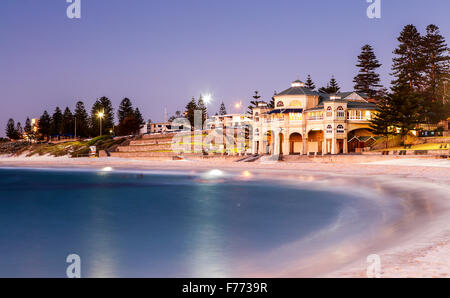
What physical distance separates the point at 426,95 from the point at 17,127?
179611 mm

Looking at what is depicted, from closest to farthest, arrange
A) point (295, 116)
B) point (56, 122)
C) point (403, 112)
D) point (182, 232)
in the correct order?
point (182, 232)
point (403, 112)
point (295, 116)
point (56, 122)

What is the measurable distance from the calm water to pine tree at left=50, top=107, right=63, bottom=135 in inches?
4669

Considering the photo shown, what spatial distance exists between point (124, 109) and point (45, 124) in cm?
3617

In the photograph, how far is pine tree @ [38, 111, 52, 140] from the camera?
143m

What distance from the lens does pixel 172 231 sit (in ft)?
54.5

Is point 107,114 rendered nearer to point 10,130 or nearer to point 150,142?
point 150,142

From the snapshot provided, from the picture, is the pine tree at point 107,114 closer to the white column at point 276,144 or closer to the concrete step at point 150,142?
the concrete step at point 150,142

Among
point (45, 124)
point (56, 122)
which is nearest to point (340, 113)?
point (56, 122)

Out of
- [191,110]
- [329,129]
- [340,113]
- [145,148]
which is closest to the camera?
[340,113]

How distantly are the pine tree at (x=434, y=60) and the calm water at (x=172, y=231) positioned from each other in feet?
182

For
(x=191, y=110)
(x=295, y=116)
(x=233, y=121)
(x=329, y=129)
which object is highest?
(x=191, y=110)

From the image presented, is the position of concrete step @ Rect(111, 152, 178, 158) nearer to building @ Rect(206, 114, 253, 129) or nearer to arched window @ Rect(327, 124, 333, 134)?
building @ Rect(206, 114, 253, 129)

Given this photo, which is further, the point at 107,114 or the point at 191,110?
the point at 107,114

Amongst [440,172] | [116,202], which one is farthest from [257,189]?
[440,172]
